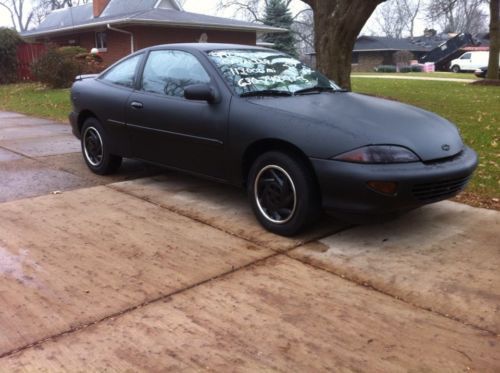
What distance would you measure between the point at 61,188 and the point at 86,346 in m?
3.22

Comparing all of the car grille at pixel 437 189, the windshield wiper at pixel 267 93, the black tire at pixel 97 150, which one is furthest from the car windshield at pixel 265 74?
the black tire at pixel 97 150

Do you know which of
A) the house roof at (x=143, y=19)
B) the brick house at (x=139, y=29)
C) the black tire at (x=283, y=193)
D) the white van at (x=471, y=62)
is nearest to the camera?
the black tire at (x=283, y=193)

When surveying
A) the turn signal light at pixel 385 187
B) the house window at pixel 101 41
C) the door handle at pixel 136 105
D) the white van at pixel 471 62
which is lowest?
the turn signal light at pixel 385 187

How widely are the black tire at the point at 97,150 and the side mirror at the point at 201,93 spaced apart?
1.74m

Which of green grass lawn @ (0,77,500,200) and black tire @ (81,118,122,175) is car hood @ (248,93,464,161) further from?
black tire @ (81,118,122,175)

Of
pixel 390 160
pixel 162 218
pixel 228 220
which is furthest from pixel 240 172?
pixel 390 160

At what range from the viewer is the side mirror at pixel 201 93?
4.57 meters

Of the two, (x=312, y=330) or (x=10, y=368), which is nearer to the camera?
(x=10, y=368)

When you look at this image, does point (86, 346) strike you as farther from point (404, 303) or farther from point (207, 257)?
point (404, 303)

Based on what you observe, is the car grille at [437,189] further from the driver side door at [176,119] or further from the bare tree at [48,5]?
the bare tree at [48,5]

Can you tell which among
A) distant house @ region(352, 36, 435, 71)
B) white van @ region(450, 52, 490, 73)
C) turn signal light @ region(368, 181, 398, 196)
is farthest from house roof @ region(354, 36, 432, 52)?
turn signal light @ region(368, 181, 398, 196)

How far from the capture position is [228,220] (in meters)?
4.71

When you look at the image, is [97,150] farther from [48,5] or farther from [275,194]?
[48,5]

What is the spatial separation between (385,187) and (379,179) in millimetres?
82
